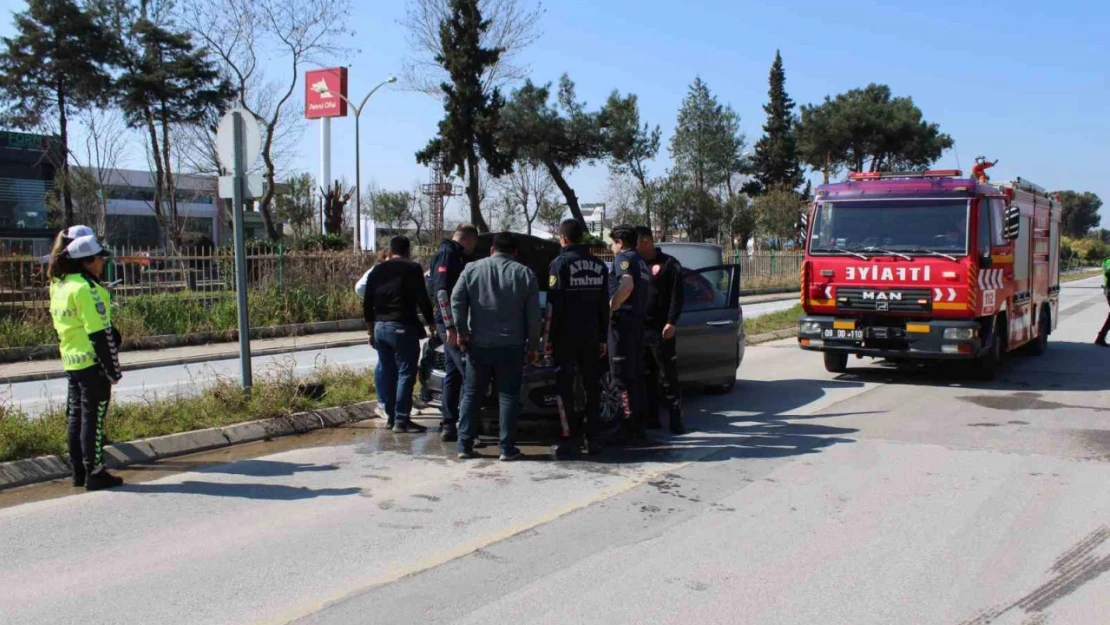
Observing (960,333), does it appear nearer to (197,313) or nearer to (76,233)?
(76,233)

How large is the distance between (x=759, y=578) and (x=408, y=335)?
434 centimetres

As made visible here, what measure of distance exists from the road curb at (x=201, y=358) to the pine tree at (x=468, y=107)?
2559 cm

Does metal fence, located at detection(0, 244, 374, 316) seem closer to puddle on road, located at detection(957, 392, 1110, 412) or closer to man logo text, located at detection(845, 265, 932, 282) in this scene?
man logo text, located at detection(845, 265, 932, 282)

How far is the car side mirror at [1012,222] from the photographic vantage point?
11.7 m

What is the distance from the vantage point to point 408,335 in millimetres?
8188

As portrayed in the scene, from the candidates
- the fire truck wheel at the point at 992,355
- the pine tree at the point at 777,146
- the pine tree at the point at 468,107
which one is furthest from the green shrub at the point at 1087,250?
the fire truck wheel at the point at 992,355

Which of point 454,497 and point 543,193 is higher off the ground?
point 543,193

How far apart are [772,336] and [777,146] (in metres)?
57.2

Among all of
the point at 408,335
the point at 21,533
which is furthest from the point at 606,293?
the point at 21,533

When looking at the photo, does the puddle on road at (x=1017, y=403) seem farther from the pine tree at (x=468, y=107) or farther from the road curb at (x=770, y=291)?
the pine tree at (x=468, y=107)

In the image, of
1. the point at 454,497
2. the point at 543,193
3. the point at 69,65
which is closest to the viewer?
the point at 454,497

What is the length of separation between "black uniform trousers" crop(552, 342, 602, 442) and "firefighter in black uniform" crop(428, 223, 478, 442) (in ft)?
2.80

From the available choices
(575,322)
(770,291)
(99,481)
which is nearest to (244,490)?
(99,481)

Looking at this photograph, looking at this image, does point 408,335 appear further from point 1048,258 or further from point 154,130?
point 154,130
